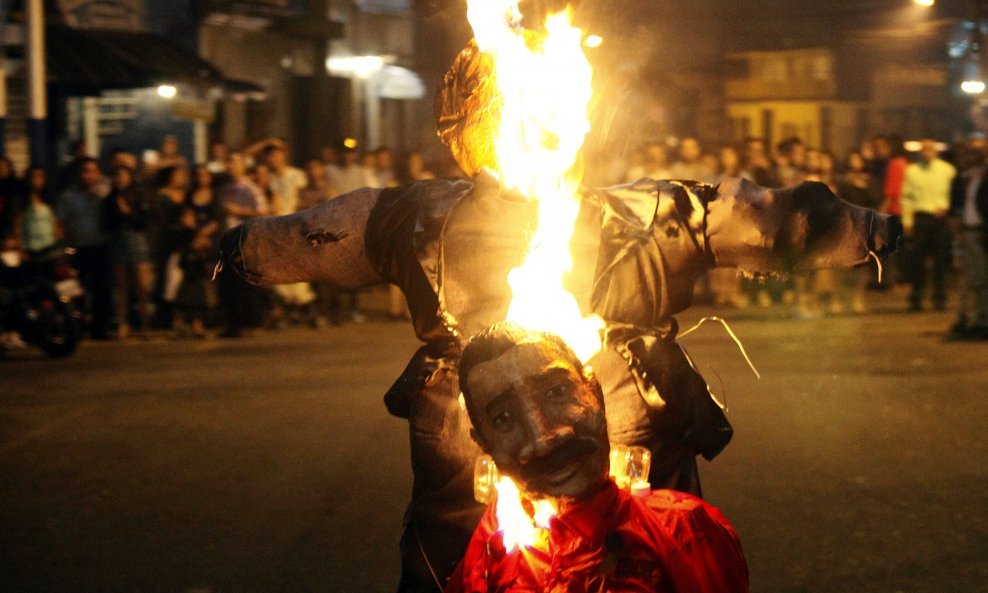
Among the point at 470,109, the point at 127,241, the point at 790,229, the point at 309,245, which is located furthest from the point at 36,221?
the point at 790,229

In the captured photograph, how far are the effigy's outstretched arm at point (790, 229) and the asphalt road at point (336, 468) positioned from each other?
0.39 m

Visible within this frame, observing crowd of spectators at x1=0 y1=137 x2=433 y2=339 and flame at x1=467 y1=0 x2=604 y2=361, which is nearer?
flame at x1=467 y1=0 x2=604 y2=361

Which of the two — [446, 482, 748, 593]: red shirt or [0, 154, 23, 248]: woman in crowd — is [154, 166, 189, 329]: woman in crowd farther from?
[446, 482, 748, 593]: red shirt

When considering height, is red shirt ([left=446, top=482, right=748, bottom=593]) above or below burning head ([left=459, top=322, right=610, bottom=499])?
below

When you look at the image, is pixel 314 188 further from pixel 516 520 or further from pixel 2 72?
pixel 516 520

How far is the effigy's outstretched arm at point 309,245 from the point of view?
324cm

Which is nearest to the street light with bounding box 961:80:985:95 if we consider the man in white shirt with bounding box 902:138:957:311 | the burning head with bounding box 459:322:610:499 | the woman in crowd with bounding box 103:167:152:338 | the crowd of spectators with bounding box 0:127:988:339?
the crowd of spectators with bounding box 0:127:988:339

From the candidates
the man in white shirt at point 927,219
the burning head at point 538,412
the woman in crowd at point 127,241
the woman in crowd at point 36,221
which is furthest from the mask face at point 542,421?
the man in white shirt at point 927,219

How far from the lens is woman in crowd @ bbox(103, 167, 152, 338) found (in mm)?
13016

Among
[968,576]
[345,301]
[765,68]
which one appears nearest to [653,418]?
[968,576]

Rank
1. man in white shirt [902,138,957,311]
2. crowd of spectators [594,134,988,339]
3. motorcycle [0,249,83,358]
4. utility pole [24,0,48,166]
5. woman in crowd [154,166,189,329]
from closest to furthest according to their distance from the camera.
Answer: motorcycle [0,249,83,358]
woman in crowd [154,166,189,329]
crowd of spectators [594,134,988,339]
man in white shirt [902,138,957,311]
utility pole [24,0,48,166]

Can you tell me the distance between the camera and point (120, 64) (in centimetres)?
1825

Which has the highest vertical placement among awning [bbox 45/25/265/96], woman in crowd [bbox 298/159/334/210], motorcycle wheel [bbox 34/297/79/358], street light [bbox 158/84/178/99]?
awning [bbox 45/25/265/96]

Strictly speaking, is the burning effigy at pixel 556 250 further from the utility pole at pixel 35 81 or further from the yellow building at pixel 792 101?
the yellow building at pixel 792 101
